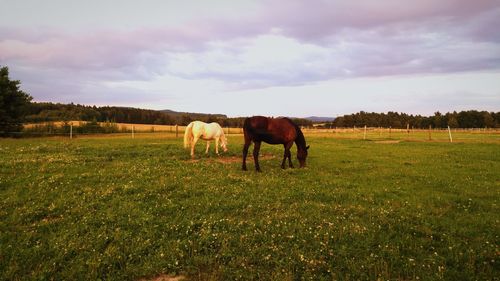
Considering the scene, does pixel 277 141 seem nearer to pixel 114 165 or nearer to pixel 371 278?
pixel 114 165

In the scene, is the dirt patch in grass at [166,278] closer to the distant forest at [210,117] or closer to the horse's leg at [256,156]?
the horse's leg at [256,156]

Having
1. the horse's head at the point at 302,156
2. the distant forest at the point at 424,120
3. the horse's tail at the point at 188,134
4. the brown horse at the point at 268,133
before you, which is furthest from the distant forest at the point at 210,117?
the horse's head at the point at 302,156

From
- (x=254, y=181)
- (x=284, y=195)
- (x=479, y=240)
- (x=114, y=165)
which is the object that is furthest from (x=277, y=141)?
(x=479, y=240)

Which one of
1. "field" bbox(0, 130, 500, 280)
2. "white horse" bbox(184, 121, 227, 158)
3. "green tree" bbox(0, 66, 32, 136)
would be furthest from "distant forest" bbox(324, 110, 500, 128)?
"field" bbox(0, 130, 500, 280)

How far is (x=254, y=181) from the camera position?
488 inches

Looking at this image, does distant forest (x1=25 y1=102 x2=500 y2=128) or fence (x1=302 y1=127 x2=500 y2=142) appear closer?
fence (x1=302 y1=127 x2=500 y2=142)

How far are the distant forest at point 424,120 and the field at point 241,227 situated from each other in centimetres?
13596

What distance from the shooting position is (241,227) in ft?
24.6

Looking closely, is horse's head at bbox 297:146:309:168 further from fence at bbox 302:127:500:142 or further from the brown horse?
fence at bbox 302:127:500:142

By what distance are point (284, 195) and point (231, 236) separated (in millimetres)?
3852

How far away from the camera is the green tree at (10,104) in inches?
1641

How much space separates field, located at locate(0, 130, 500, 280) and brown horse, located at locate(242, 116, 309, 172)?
2760mm

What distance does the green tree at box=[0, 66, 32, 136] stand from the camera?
1641 inches

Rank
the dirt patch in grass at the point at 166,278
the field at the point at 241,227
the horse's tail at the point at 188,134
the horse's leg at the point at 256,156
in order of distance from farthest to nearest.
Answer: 1. the horse's tail at the point at 188,134
2. the horse's leg at the point at 256,156
3. the field at the point at 241,227
4. the dirt patch in grass at the point at 166,278
